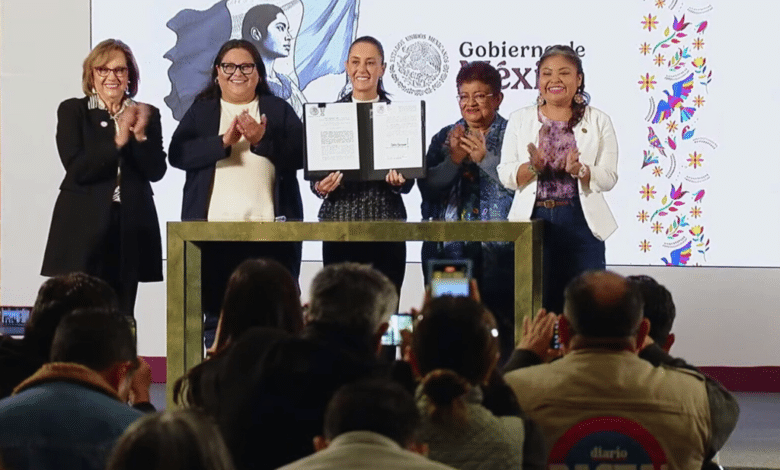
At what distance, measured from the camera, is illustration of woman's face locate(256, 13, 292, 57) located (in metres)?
6.95

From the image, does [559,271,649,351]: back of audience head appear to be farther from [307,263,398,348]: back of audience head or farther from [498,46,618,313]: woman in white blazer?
[498,46,618,313]: woman in white blazer

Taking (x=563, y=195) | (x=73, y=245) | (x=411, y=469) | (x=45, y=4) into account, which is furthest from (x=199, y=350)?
(x=45, y=4)

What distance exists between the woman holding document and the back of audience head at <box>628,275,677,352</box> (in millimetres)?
1672

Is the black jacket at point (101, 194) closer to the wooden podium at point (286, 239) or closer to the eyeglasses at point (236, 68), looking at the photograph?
the eyeglasses at point (236, 68)

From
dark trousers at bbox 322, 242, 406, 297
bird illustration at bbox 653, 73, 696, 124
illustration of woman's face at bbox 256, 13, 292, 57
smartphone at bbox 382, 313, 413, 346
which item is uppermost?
illustration of woman's face at bbox 256, 13, 292, 57

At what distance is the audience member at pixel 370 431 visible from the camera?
1931 millimetres

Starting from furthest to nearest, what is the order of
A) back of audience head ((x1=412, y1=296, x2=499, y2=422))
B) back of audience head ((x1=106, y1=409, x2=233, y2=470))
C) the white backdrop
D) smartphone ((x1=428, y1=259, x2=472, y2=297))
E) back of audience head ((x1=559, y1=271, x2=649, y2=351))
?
the white backdrop
smartphone ((x1=428, y1=259, x2=472, y2=297))
back of audience head ((x1=559, y1=271, x2=649, y2=351))
back of audience head ((x1=412, y1=296, x2=499, y2=422))
back of audience head ((x1=106, y1=409, x2=233, y2=470))

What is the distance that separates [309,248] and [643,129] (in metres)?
1.87

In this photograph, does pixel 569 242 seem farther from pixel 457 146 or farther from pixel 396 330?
pixel 396 330

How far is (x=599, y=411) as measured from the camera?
267 centimetres

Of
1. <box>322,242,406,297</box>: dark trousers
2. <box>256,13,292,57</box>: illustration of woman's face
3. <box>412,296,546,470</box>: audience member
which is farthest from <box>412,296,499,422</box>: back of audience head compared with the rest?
<box>256,13,292,57</box>: illustration of woman's face

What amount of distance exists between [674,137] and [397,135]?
203 cm

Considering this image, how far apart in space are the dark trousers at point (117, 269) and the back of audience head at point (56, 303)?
214cm

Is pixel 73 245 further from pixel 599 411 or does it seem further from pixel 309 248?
pixel 599 411
